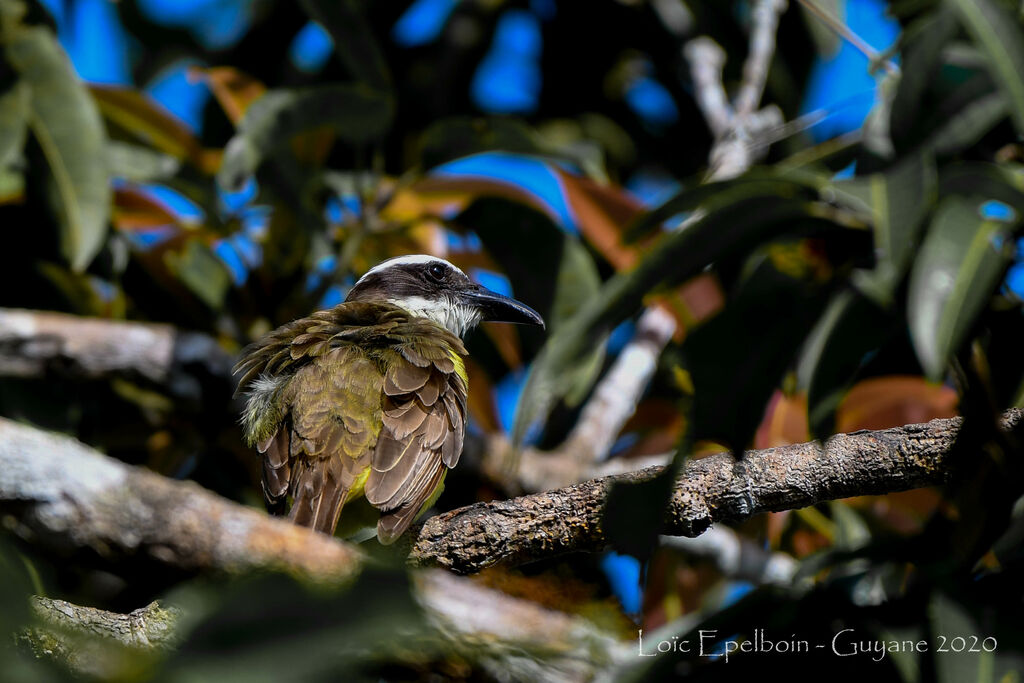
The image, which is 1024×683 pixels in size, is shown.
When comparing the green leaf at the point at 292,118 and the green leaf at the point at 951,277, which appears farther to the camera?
the green leaf at the point at 292,118

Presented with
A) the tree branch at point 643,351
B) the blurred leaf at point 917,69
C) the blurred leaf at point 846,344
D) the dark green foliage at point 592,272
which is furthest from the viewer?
the tree branch at point 643,351

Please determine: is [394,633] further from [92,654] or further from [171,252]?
[171,252]

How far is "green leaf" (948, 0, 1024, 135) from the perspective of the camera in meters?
2.79

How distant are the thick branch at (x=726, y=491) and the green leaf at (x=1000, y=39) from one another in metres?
0.87

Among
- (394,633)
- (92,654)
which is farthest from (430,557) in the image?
(394,633)

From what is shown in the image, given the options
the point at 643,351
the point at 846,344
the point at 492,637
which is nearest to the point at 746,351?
the point at 846,344

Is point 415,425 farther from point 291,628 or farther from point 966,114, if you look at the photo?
point 291,628

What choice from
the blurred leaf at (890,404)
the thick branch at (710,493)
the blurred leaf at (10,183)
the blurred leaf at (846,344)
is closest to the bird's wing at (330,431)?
the thick branch at (710,493)

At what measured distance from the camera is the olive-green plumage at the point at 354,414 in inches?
126

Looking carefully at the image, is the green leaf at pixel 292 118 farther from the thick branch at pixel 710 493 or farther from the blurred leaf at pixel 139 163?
the thick branch at pixel 710 493

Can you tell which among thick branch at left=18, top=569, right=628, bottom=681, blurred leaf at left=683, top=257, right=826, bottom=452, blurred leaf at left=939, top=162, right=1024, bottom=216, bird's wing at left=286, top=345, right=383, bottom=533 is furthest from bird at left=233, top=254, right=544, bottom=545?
blurred leaf at left=939, top=162, right=1024, bottom=216

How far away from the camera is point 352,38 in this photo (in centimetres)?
449

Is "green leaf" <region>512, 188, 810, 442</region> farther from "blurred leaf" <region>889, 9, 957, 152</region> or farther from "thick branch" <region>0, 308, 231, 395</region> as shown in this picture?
"thick branch" <region>0, 308, 231, 395</region>

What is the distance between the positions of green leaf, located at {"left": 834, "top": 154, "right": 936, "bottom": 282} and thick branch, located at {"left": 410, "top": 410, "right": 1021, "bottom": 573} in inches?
16.3
